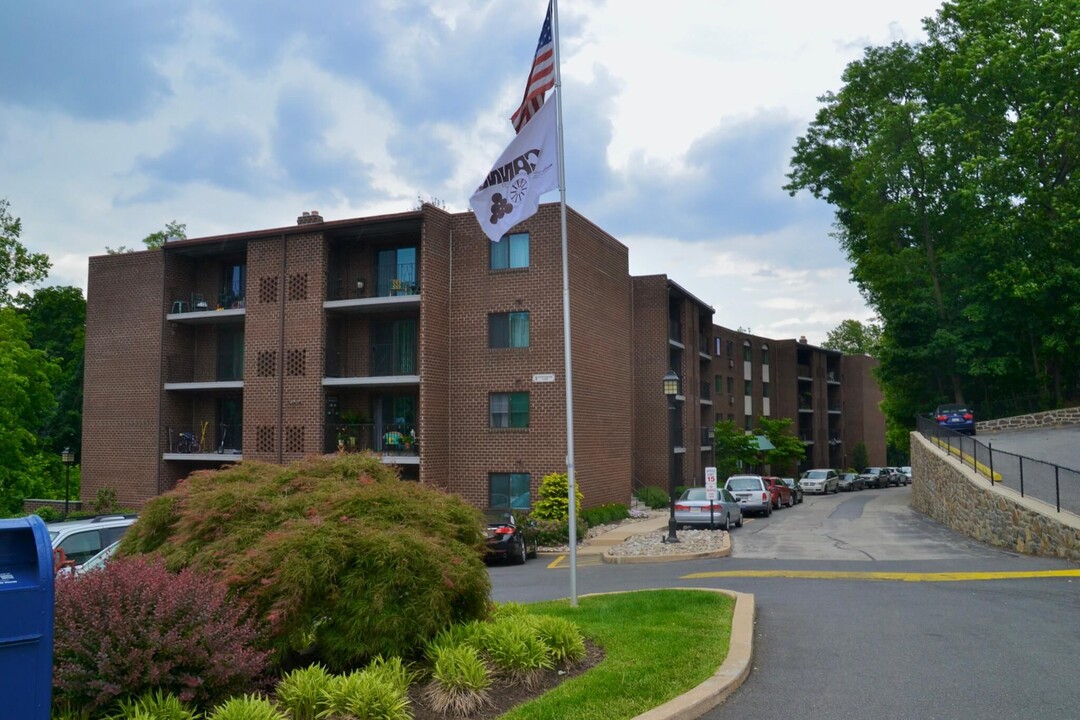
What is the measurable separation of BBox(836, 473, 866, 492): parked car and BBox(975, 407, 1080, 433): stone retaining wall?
20.0m

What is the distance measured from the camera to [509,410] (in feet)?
92.3

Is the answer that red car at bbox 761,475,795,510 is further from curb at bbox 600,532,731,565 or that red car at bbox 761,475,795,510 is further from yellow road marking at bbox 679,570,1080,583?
yellow road marking at bbox 679,570,1080,583

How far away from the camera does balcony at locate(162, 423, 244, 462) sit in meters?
30.6

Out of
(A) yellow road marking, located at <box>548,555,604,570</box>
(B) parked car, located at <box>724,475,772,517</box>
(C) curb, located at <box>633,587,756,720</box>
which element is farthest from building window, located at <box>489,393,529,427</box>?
(C) curb, located at <box>633,587,756,720</box>

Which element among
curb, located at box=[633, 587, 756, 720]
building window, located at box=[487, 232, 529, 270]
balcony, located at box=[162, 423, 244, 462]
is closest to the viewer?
curb, located at box=[633, 587, 756, 720]

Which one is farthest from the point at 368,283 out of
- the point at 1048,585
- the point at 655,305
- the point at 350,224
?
the point at 1048,585

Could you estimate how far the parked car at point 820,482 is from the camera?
51.6 metres

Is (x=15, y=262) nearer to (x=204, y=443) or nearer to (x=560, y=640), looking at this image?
(x=204, y=443)

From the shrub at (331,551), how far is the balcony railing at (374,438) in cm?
1977

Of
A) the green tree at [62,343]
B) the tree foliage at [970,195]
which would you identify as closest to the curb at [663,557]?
the tree foliage at [970,195]

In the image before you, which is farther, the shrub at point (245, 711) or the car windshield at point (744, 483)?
the car windshield at point (744, 483)

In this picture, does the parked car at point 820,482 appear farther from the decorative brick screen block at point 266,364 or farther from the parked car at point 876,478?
the decorative brick screen block at point 266,364

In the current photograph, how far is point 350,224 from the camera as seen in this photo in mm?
28344

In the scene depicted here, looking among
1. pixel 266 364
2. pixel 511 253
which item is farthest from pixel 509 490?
pixel 266 364
